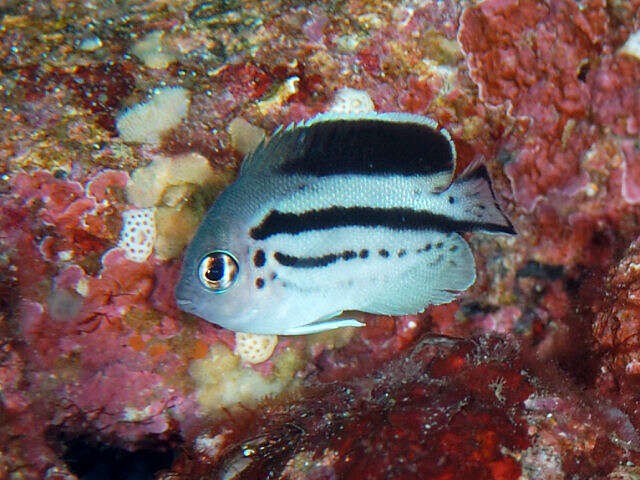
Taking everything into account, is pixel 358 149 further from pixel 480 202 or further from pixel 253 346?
pixel 253 346

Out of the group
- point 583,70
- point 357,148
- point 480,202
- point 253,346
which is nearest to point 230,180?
point 357,148

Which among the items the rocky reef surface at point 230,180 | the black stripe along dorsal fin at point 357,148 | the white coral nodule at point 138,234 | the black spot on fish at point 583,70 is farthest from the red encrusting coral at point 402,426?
the black spot on fish at point 583,70

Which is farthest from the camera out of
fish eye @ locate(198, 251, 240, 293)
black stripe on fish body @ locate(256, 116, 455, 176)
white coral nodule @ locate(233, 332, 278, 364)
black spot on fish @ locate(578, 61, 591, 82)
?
black spot on fish @ locate(578, 61, 591, 82)

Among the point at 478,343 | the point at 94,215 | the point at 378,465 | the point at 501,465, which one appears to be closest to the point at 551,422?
the point at 501,465

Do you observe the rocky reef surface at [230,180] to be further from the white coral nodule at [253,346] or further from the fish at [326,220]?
the fish at [326,220]

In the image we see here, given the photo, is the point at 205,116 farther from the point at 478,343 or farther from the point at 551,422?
the point at 551,422

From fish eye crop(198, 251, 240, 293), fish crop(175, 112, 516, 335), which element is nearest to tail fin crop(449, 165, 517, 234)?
fish crop(175, 112, 516, 335)

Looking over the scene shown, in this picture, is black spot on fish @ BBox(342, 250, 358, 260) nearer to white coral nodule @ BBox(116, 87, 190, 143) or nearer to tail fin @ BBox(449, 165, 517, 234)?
tail fin @ BBox(449, 165, 517, 234)
